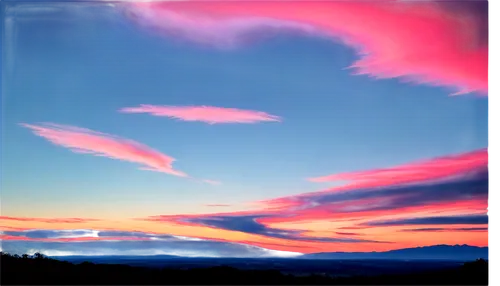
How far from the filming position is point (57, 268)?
3800cm

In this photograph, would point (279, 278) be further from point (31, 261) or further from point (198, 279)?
point (31, 261)

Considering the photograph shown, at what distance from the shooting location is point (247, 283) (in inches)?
1318

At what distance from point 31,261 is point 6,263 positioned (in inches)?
143

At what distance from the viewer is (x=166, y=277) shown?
118ft

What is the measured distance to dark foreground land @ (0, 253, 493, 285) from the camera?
31.9 m

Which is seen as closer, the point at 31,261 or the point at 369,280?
the point at 369,280

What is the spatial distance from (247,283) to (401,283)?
9.62m

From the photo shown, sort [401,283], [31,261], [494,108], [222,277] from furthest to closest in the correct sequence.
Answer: [31,261] < [222,277] < [401,283] < [494,108]

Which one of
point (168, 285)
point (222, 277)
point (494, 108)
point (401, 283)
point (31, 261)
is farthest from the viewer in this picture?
point (31, 261)

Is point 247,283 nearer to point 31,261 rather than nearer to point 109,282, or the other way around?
point 109,282

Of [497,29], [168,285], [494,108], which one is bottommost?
[168,285]

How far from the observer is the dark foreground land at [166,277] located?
1256 inches

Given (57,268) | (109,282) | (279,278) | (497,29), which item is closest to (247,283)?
(279,278)

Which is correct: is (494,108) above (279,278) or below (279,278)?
above
